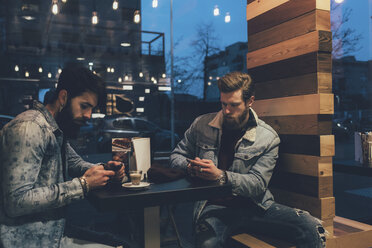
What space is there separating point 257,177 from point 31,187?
1.25m

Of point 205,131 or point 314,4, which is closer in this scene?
point 314,4

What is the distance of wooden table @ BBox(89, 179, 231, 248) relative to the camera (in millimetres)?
1482

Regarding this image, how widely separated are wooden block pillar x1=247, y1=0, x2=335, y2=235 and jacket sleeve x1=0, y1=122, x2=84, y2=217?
1508 mm

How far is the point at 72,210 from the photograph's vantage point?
4.55m

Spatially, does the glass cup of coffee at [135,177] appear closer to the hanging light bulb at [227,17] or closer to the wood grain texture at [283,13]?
the wood grain texture at [283,13]

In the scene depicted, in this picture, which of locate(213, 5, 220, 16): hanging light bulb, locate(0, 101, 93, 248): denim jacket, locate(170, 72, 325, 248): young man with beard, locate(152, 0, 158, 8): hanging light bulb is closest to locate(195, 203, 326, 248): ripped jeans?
locate(170, 72, 325, 248): young man with beard

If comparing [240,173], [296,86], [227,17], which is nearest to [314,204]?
[240,173]

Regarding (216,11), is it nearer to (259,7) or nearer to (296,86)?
(259,7)

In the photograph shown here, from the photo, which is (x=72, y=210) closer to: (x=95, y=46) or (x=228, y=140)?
(x=228, y=140)

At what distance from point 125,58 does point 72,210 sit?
42.3 feet

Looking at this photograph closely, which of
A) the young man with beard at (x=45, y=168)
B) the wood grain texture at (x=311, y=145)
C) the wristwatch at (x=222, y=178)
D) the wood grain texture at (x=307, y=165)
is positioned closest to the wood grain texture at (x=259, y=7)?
the wood grain texture at (x=311, y=145)

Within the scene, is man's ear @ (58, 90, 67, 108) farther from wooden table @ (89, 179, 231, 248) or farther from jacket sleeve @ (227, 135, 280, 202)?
jacket sleeve @ (227, 135, 280, 202)

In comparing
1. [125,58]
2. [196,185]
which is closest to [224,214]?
[196,185]

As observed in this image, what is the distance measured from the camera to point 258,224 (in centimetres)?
197
